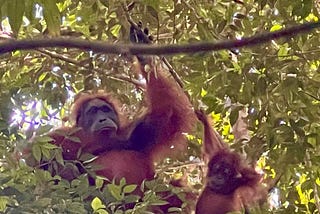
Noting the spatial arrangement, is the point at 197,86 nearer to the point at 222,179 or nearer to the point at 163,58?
the point at 163,58

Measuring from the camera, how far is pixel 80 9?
3.61m

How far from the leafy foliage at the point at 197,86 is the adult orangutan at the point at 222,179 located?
0.17m

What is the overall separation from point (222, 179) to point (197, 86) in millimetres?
815

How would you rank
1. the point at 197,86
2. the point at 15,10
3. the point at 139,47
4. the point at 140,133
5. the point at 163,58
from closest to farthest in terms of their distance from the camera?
the point at 139,47
the point at 15,10
the point at 197,86
the point at 163,58
the point at 140,133

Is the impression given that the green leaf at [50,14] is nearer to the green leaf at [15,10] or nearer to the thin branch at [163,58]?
the green leaf at [15,10]

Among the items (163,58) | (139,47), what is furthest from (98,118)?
(139,47)

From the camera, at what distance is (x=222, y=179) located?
396cm

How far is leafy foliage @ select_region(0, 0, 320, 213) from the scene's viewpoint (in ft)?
9.70

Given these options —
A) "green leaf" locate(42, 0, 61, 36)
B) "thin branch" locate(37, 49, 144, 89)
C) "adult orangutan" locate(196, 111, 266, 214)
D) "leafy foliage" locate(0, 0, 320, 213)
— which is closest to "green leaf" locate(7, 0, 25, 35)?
"green leaf" locate(42, 0, 61, 36)

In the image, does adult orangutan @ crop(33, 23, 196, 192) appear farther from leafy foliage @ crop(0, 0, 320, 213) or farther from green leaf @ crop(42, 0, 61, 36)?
green leaf @ crop(42, 0, 61, 36)

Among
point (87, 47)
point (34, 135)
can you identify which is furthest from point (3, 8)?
point (34, 135)

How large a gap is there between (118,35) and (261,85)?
84 centimetres

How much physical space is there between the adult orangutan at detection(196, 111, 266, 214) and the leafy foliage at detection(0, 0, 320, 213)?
165 mm

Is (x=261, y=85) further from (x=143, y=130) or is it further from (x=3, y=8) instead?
(x=3, y=8)
